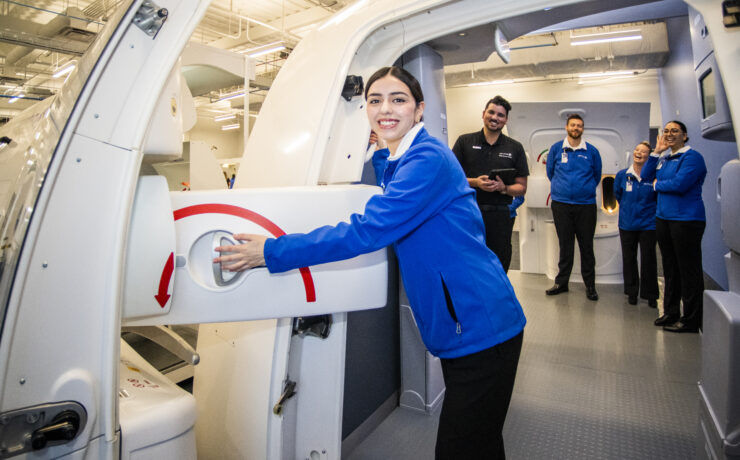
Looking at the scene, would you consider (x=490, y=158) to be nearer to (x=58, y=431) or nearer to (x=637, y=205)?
(x=637, y=205)

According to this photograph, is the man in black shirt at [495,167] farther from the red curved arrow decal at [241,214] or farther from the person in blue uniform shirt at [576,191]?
the red curved arrow decal at [241,214]

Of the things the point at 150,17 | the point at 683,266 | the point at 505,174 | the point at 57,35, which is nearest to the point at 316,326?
the point at 150,17

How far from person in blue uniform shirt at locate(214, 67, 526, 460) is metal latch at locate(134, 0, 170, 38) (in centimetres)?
61

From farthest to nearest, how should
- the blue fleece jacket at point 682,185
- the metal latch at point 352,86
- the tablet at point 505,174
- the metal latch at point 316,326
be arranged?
the blue fleece jacket at point 682,185
the tablet at point 505,174
the metal latch at point 352,86
the metal latch at point 316,326

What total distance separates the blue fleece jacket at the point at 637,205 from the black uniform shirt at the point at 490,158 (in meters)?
1.95

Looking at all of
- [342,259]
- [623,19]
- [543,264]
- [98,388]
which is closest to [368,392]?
[342,259]

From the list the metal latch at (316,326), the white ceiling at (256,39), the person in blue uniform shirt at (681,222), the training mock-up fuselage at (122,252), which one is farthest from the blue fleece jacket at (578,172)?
the metal latch at (316,326)

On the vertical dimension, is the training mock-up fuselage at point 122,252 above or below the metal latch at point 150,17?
below

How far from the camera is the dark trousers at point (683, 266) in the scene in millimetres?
3441

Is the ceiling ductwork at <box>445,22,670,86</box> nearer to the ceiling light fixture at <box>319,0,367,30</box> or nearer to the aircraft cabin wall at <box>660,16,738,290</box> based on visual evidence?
the aircraft cabin wall at <box>660,16,738,290</box>

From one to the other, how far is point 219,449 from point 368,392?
875mm

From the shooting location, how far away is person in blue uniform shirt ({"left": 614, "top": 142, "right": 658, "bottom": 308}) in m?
4.26

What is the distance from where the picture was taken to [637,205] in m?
4.30

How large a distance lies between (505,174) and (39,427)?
279cm
